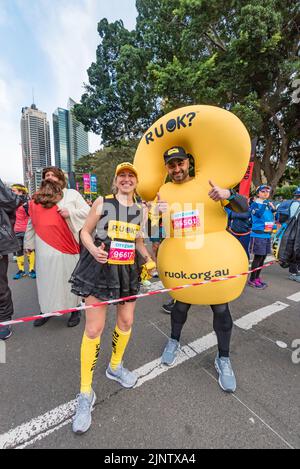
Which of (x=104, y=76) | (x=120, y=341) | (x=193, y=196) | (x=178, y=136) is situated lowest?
(x=120, y=341)

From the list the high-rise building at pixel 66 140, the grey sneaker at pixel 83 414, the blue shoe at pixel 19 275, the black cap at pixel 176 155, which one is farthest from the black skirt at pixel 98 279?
the high-rise building at pixel 66 140

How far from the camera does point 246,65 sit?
841 cm

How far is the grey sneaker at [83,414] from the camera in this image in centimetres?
164

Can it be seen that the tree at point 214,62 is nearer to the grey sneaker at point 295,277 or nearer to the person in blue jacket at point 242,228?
the person in blue jacket at point 242,228

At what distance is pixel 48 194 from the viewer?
2797 millimetres

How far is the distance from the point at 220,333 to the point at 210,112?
6.29 ft

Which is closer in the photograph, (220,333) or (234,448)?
(234,448)

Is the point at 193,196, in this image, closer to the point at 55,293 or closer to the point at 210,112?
the point at 210,112

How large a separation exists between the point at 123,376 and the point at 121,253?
1.18m

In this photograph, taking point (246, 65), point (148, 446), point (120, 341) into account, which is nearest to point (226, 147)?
point (120, 341)

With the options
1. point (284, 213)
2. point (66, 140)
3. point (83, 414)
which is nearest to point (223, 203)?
point (284, 213)

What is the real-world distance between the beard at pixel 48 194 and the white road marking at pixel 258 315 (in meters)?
2.82
